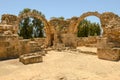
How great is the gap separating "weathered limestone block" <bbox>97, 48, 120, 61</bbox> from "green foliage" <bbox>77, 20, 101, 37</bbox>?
28059 mm

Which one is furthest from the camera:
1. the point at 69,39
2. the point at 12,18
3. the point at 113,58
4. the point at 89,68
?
the point at 69,39

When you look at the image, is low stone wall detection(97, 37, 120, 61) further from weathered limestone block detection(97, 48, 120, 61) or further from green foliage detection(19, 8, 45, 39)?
green foliage detection(19, 8, 45, 39)

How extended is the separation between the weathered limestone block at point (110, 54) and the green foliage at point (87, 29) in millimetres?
28059

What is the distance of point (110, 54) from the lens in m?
9.12

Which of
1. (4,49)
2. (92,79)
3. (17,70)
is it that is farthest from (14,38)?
(92,79)

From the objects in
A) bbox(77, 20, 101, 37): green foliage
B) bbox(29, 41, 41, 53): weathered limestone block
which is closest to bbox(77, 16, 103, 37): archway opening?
bbox(77, 20, 101, 37): green foliage

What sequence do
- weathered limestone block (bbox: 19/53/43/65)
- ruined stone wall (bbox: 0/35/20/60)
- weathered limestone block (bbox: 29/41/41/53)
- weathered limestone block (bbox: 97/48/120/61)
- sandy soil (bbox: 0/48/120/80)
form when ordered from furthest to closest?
weathered limestone block (bbox: 29/41/41/53), weathered limestone block (bbox: 97/48/120/61), ruined stone wall (bbox: 0/35/20/60), weathered limestone block (bbox: 19/53/43/65), sandy soil (bbox: 0/48/120/80)

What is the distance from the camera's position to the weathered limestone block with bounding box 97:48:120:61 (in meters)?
8.91

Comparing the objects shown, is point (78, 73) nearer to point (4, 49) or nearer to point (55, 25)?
point (4, 49)

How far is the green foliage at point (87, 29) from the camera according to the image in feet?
124

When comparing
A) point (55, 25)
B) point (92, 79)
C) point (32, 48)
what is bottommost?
point (92, 79)

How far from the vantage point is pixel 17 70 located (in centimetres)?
685

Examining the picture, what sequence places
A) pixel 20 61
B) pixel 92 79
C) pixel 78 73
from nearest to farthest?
pixel 92 79 < pixel 78 73 < pixel 20 61

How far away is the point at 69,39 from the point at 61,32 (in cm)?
98
